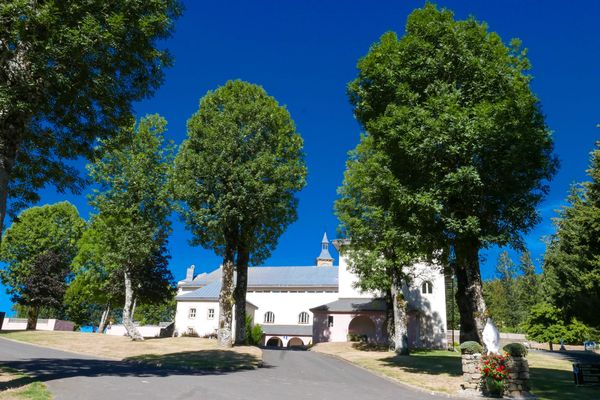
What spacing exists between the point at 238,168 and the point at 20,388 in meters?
15.8

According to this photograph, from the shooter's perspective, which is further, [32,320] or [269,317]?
[269,317]

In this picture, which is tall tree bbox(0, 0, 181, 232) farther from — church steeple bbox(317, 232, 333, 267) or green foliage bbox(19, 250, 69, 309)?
church steeple bbox(317, 232, 333, 267)

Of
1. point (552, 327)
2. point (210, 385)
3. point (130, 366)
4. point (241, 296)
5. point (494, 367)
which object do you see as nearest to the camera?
point (210, 385)

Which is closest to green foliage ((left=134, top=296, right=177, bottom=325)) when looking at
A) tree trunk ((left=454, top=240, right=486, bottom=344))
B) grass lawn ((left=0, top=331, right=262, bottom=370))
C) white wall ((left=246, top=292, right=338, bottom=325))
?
white wall ((left=246, top=292, right=338, bottom=325))

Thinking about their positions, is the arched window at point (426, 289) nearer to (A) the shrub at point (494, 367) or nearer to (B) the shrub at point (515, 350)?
(B) the shrub at point (515, 350)

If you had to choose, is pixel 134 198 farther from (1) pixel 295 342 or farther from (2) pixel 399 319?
(1) pixel 295 342

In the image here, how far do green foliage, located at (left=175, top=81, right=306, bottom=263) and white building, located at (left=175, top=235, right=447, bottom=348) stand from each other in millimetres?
15231

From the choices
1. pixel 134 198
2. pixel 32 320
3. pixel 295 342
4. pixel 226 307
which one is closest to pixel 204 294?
pixel 295 342

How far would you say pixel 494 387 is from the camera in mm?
11312

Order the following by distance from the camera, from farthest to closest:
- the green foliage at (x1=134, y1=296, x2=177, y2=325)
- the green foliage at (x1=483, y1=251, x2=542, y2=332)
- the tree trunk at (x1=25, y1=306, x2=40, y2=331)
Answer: the green foliage at (x1=134, y1=296, x2=177, y2=325), the green foliage at (x1=483, y1=251, x2=542, y2=332), the tree trunk at (x1=25, y1=306, x2=40, y2=331)

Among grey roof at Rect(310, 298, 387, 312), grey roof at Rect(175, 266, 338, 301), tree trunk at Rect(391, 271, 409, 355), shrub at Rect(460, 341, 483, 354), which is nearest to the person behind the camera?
Answer: shrub at Rect(460, 341, 483, 354)

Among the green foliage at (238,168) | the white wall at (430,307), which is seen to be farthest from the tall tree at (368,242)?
the white wall at (430,307)

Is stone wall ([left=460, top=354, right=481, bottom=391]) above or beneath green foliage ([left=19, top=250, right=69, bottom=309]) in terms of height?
beneath

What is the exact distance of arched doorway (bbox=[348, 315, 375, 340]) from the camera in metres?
42.5
